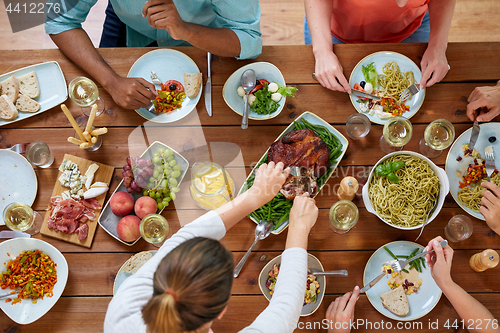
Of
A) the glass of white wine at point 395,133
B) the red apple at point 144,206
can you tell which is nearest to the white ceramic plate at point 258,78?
the glass of white wine at point 395,133

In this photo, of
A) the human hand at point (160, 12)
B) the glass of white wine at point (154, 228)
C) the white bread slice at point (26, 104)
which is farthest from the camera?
the white bread slice at point (26, 104)

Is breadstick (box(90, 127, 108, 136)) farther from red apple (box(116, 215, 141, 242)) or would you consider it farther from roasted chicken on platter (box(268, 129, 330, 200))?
roasted chicken on platter (box(268, 129, 330, 200))

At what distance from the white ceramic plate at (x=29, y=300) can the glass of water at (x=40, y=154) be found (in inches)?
17.7

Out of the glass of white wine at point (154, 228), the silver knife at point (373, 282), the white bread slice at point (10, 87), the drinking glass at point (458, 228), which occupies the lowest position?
the silver knife at point (373, 282)

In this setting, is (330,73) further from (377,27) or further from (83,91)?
(83,91)

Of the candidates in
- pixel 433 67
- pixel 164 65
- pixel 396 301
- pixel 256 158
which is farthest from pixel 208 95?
pixel 396 301

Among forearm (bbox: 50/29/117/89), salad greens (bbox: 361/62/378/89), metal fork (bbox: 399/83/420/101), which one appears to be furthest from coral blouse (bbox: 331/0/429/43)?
forearm (bbox: 50/29/117/89)

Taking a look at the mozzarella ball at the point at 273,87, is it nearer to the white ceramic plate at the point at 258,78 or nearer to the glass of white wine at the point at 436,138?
the white ceramic plate at the point at 258,78

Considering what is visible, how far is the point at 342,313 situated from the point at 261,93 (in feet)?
4.36

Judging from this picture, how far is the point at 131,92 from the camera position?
6.17 feet

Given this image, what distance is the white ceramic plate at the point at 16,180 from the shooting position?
6.21 ft

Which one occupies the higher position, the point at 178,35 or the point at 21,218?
the point at 178,35

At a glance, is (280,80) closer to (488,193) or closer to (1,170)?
(488,193)

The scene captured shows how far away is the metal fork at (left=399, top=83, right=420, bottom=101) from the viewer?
1.88 meters
